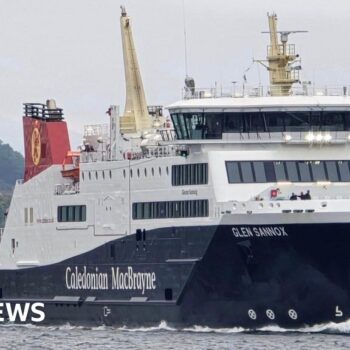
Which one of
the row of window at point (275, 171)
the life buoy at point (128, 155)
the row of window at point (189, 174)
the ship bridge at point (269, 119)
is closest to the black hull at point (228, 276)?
the row of window at point (189, 174)

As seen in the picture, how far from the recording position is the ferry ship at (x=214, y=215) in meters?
68.4

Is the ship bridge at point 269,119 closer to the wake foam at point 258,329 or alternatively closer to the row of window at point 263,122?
the row of window at point 263,122

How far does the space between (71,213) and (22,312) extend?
462 centimetres

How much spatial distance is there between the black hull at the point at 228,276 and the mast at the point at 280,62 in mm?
6018

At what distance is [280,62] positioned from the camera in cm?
7369

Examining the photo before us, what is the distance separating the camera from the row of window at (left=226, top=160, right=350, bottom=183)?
70.1m

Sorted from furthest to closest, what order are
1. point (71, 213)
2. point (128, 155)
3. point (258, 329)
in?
point (71, 213)
point (128, 155)
point (258, 329)

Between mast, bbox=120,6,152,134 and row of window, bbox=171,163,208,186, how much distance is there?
5.32 meters

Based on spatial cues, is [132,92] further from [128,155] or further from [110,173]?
[128,155]

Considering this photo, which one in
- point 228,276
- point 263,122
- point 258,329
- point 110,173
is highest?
point 263,122

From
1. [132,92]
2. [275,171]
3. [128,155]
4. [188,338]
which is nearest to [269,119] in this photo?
[275,171]

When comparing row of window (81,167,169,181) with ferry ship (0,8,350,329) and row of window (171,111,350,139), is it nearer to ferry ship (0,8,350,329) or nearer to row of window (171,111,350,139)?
ferry ship (0,8,350,329)

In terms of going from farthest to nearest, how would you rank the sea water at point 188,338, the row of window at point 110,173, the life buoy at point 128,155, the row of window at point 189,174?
the life buoy at point 128,155, the row of window at point 110,173, the row of window at point 189,174, the sea water at point 188,338

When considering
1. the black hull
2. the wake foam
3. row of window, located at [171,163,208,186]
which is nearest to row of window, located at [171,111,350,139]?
row of window, located at [171,163,208,186]
